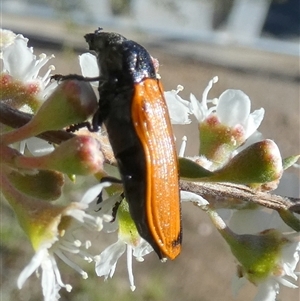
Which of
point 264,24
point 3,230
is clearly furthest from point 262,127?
point 3,230

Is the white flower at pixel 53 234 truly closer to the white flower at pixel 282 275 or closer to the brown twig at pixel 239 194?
the brown twig at pixel 239 194

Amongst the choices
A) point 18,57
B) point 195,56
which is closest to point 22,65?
point 18,57

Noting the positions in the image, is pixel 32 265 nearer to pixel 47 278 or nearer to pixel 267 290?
pixel 47 278

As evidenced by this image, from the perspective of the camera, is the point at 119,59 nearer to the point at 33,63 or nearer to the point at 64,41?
the point at 33,63

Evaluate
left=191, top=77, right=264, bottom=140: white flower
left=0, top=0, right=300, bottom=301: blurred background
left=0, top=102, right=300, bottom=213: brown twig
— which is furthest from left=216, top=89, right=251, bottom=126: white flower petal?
left=0, top=0, right=300, bottom=301: blurred background

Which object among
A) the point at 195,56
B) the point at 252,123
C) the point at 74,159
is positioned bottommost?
the point at 195,56

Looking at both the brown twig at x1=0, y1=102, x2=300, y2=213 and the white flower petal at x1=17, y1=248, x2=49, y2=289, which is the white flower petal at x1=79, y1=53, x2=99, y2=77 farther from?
the white flower petal at x1=17, y1=248, x2=49, y2=289
